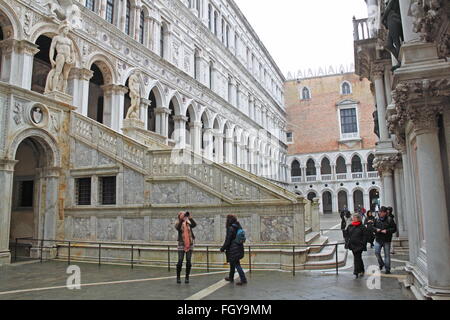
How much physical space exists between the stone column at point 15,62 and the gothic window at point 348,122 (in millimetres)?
42187

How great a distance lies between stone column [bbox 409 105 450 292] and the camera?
5.30 m

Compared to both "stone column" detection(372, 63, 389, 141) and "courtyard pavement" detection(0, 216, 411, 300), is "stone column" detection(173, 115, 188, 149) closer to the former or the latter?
"stone column" detection(372, 63, 389, 141)

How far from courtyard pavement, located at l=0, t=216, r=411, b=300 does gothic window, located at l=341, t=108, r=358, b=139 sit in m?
40.7

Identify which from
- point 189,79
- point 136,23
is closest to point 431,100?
point 136,23

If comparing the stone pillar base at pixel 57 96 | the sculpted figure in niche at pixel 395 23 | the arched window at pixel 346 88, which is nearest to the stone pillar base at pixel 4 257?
the stone pillar base at pixel 57 96

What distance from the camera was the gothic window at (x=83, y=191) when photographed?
1253cm

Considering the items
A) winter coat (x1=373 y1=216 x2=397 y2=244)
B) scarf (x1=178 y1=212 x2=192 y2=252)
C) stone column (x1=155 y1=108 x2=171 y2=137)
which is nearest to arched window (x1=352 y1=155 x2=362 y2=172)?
stone column (x1=155 y1=108 x2=171 y2=137)

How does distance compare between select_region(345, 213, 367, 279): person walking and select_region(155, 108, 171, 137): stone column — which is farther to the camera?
select_region(155, 108, 171, 137): stone column

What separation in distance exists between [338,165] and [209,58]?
91.3 ft

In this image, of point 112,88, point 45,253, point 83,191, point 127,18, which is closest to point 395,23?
point 83,191

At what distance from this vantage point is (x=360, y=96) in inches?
1924

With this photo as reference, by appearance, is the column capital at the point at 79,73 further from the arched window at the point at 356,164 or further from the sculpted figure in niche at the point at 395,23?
the arched window at the point at 356,164

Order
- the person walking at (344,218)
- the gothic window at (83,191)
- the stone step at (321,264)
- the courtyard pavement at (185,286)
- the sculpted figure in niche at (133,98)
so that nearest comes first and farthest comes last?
the courtyard pavement at (185,286) → the stone step at (321,264) → the gothic window at (83,191) → the sculpted figure in niche at (133,98) → the person walking at (344,218)

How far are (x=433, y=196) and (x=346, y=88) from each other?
4791 cm
